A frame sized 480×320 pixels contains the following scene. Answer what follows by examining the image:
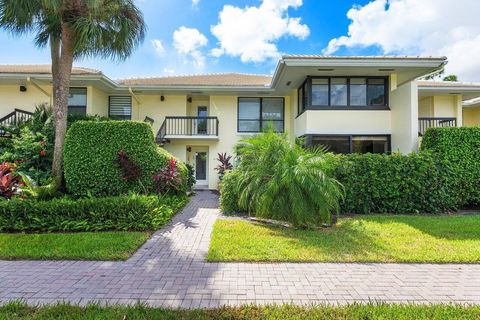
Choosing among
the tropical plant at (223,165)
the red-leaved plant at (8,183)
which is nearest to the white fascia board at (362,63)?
the tropical plant at (223,165)

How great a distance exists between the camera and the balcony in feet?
48.3

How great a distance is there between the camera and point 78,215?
6.60m

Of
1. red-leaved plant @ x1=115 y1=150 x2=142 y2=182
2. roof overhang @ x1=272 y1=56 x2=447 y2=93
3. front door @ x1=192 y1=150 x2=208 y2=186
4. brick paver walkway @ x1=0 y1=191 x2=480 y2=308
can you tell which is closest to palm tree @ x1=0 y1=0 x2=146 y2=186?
red-leaved plant @ x1=115 y1=150 x2=142 y2=182

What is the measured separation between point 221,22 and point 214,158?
7123mm

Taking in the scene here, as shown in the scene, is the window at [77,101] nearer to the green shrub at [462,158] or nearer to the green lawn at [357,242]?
the green lawn at [357,242]

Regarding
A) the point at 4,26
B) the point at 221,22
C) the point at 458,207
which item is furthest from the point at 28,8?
the point at 458,207

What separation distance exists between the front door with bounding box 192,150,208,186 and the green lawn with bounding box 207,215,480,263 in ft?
29.5

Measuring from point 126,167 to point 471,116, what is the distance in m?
20.8

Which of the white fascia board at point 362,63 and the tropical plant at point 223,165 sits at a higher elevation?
the white fascia board at point 362,63

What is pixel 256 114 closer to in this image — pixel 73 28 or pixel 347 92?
pixel 347 92

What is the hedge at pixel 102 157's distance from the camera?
8375mm

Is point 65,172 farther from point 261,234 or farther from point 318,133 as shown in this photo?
point 318,133

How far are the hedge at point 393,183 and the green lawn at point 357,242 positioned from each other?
111 centimetres

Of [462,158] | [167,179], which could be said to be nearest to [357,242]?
[167,179]
